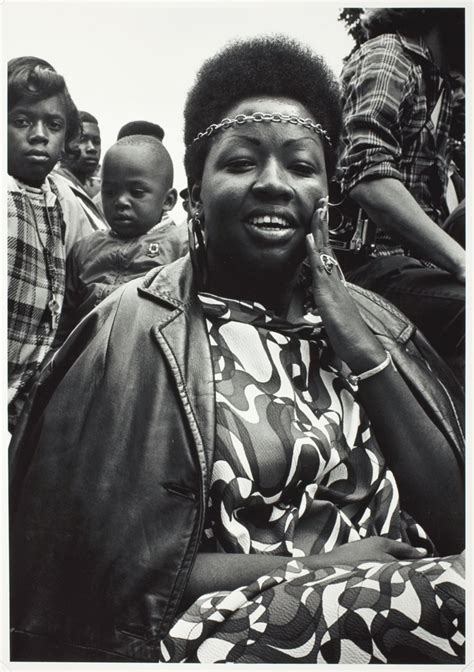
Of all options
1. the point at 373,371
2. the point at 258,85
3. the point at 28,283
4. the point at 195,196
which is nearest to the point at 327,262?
the point at 373,371

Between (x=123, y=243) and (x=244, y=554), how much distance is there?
42.7 inches

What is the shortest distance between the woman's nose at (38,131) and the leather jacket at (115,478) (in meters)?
0.66

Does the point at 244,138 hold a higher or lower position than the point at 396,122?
lower

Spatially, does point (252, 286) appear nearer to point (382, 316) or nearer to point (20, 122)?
point (382, 316)

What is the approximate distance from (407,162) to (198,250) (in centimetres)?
80

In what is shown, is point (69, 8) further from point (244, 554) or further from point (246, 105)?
point (244, 554)

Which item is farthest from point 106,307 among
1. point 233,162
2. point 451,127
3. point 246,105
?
point 451,127

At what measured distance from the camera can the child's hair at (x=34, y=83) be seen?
8.48 feet

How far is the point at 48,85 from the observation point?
2.62m

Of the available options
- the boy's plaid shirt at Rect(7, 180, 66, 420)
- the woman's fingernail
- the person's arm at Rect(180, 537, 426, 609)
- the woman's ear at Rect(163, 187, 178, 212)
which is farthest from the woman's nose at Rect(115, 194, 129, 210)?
the woman's fingernail

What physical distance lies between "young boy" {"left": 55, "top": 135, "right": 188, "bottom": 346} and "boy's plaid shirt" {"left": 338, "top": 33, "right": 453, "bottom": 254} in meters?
0.57

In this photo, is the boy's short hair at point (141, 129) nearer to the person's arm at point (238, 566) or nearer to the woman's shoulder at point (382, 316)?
the woman's shoulder at point (382, 316)

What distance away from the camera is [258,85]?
2400 millimetres

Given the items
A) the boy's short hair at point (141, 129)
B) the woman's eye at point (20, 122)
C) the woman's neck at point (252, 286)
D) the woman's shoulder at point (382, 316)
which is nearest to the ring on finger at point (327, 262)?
the woman's neck at point (252, 286)
